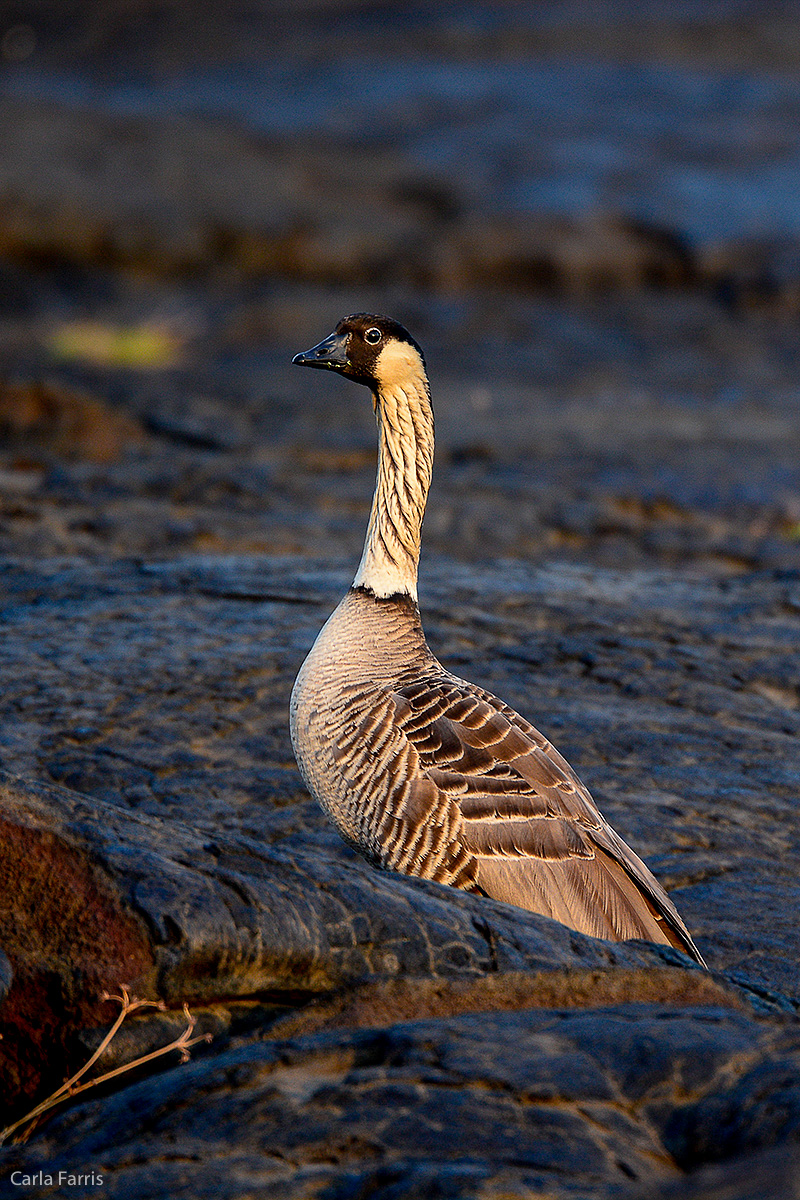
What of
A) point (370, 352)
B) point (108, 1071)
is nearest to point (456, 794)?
point (108, 1071)

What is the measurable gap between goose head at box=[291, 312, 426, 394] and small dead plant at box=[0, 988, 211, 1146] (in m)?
2.89

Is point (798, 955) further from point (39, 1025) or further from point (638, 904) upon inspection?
point (39, 1025)

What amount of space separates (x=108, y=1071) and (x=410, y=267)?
1640 centimetres

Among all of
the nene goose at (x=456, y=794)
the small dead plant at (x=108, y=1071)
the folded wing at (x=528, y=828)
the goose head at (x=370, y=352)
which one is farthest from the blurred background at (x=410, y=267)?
the small dead plant at (x=108, y=1071)

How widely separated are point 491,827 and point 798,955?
4.14ft

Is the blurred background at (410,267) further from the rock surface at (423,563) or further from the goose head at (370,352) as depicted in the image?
the goose head at (370,352)

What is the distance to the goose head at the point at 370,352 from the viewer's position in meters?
5.37

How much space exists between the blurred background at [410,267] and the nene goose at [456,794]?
4.60 m

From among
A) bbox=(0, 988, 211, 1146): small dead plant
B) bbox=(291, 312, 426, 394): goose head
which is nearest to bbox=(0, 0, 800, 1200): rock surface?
bbox=(0, 988, 211, 1146): small dead plant

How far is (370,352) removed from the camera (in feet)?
17.7

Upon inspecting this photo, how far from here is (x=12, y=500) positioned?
396 inches

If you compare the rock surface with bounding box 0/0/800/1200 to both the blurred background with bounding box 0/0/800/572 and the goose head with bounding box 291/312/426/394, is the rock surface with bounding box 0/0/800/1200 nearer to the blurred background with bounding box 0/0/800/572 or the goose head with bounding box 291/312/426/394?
the blurred background with bounding box 0/0/800/572

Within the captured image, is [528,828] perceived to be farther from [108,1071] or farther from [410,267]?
[410,267]

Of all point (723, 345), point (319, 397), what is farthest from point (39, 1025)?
point (723, 345)
